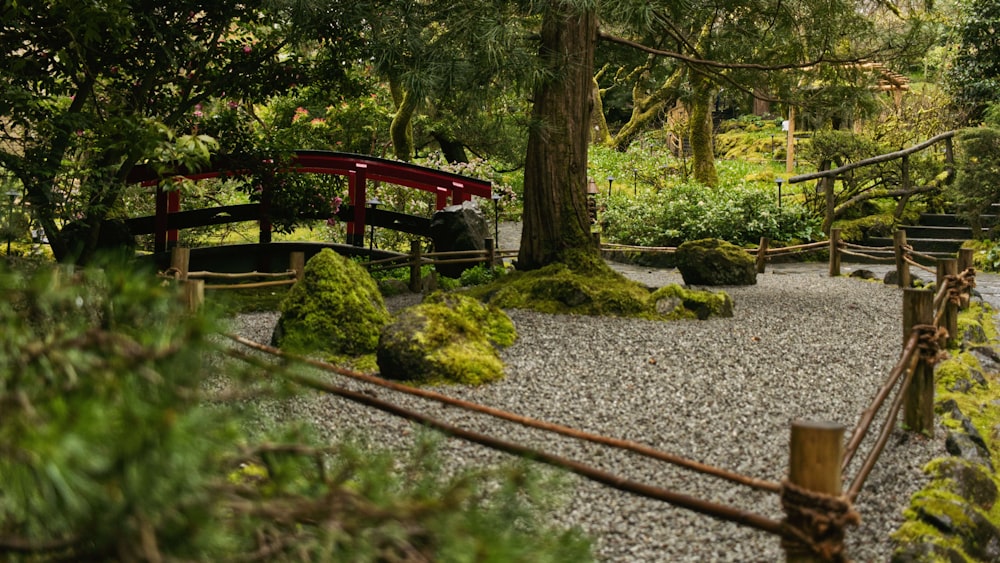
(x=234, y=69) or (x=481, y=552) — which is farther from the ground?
(x=234, y=69)

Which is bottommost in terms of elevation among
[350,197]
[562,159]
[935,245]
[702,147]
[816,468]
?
[816,468]

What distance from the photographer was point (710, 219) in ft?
39.6

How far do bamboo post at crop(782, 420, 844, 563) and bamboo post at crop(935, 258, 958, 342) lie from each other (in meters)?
4.42

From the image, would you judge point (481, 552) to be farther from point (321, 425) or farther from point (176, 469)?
point (321, 425)

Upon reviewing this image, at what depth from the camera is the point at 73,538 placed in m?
0.97

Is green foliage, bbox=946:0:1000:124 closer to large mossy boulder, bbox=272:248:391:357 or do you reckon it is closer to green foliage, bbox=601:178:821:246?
green foliage, bbox=601:178:821:246

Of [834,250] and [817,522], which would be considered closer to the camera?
[817,522]

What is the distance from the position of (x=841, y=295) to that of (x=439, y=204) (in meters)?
4.45

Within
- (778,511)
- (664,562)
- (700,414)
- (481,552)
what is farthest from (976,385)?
A: (481,552)

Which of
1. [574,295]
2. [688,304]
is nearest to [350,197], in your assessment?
[574,295]

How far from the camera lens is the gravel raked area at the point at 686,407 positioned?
3.06 metres

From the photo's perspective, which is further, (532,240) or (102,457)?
(532,240)

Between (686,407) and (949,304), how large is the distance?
2.49 meters

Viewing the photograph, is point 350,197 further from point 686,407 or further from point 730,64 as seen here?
point 686,407
